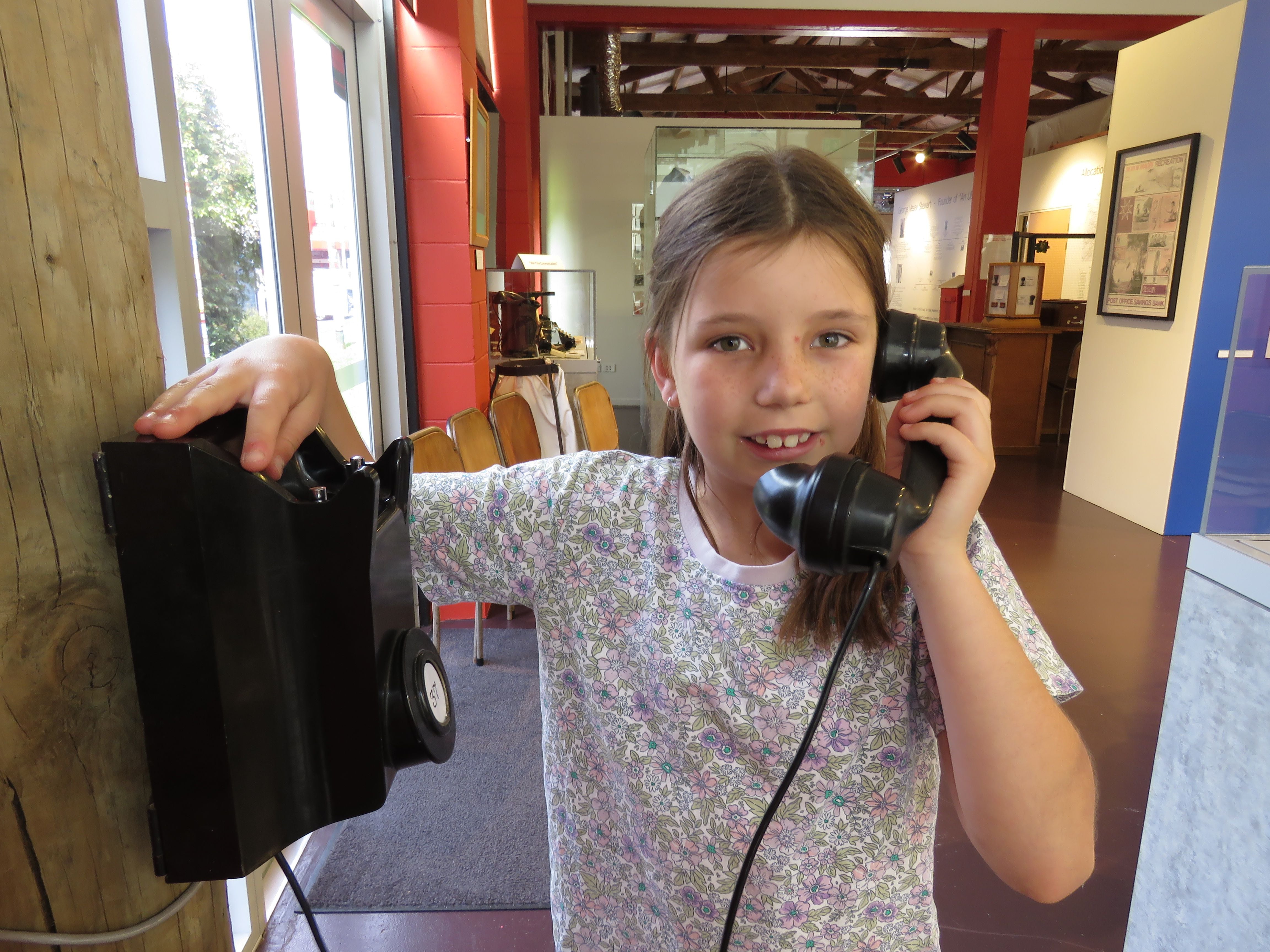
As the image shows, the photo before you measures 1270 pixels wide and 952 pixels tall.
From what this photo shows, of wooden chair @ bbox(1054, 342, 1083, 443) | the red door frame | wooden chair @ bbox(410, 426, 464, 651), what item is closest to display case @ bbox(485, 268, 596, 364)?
the red door frame

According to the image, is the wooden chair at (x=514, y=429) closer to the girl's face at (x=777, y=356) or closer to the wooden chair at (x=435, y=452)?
the wooden chair at (x=435, y=452)

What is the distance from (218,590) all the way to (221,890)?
297mm

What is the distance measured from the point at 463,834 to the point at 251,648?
1802 mm

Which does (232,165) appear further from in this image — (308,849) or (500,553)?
(308,849)

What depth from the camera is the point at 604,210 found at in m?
7.13

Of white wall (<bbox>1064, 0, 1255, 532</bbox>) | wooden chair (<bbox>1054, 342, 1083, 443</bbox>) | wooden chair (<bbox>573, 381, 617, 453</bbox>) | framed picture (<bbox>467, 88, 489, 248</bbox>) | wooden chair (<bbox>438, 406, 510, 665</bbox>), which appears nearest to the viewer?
wooden chair (<bbox>438, 406, 510, 665</bbox>)

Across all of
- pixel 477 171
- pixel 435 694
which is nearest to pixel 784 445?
pixel 435 694

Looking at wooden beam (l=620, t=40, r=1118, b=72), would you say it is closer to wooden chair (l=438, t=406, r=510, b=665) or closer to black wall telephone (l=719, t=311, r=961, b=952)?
wooden chair (l=438, t=406, r=510, b=665)

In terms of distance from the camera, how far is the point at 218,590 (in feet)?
1.35

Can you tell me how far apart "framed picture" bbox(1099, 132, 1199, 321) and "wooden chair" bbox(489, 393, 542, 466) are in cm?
358

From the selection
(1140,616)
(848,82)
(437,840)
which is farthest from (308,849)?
(848,82)

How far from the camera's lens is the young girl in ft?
2.13

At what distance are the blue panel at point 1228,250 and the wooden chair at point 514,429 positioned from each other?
319 centimetres

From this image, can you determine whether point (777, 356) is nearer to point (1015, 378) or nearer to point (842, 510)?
point (842, 510)
